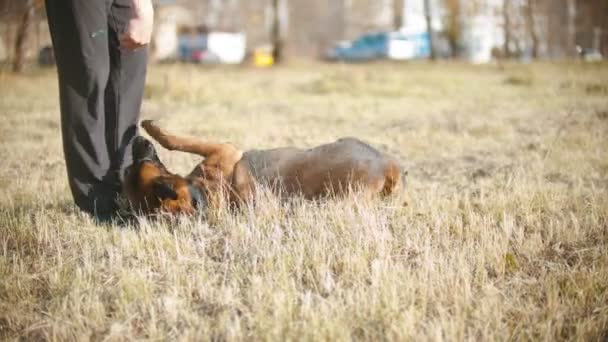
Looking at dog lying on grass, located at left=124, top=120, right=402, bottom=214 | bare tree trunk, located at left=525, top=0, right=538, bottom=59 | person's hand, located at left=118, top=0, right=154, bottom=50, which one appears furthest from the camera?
bare tree trunk, located at left=525, top=0, right=538, bottom=59

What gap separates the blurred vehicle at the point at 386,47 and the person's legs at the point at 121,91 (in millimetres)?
34417

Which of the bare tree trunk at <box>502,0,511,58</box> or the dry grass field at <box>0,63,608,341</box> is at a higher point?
the bare tree trunk at <box>502,0,511,58</box>

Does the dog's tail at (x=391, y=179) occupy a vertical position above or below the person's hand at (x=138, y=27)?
below

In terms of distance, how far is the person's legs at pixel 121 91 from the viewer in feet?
10.3

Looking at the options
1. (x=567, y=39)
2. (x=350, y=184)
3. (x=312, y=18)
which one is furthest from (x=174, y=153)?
(x=312, y=18)

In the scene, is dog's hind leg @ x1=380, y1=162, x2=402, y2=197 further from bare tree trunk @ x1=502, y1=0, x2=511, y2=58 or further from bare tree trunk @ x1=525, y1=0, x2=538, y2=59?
bare tree trunk @ x1=502, y1=0, x2=511, y2=58

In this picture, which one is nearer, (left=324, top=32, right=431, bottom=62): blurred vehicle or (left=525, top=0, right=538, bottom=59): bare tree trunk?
(left=525, top=0, right=538, bottom=59): bare tree trunk

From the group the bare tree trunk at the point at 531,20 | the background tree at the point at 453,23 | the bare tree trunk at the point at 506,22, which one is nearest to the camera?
the bare tree trunk at the point at 531,20

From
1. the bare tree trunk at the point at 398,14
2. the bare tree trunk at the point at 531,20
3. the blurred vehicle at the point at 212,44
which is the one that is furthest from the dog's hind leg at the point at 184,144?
the bare tree trunk at the point at 398,14

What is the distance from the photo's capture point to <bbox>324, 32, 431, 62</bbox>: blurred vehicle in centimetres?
3781

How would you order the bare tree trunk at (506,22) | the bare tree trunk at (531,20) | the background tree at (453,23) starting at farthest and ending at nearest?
the background tree at (453,23)
the bare tree trunk at (506,22)
the bare tree trunk at (531,20)

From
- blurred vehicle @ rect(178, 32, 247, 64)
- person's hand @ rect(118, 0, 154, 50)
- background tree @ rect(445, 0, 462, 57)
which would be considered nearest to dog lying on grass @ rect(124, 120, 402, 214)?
person's hand @ rect(118, 0, 154, 50)

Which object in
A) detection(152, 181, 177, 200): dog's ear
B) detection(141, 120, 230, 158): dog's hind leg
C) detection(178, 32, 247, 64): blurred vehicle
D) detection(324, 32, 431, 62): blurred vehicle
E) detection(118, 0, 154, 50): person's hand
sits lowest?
detection(152, 181, 177, 200): dog's ear

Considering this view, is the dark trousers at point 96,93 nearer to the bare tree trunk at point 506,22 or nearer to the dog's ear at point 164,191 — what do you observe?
the dog's ear at point 164,191
